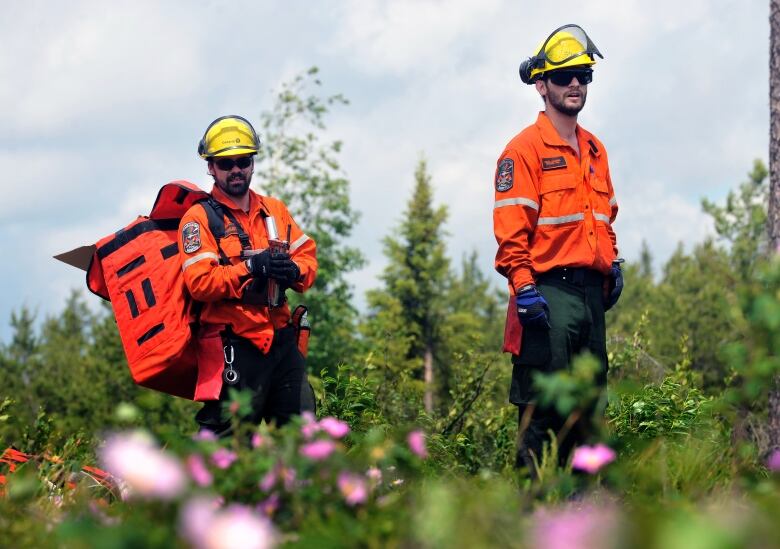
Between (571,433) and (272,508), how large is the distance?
2.88 meters

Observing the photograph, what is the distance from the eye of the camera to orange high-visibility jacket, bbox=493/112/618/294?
18.3 feet

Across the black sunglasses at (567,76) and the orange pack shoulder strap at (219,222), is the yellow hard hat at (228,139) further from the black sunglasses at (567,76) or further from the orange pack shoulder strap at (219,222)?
the black sunglasses at (567,76)

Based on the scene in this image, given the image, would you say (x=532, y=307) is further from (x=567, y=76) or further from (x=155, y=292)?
(x=155, y=292)

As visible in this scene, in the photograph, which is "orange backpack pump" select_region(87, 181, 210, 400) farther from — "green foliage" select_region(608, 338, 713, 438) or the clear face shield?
"green foliage" select_region(608, 338, 713, 438)

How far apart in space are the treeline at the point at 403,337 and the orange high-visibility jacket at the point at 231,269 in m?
0.80

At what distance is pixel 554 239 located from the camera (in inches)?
222

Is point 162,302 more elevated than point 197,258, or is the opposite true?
point 197,258

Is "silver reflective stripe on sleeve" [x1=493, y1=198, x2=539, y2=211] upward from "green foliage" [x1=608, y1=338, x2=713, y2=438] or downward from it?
upward

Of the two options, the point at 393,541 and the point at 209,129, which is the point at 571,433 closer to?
the point at 209,129

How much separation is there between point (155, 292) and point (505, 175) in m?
2.00

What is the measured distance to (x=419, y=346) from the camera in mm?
46781


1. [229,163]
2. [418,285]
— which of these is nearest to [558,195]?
[229,163]

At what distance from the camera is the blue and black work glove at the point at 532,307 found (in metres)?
5.45

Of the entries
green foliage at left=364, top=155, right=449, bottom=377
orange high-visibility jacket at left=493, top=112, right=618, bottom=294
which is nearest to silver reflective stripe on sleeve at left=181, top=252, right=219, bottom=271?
orange high-visibility jacket at left=493, top=112, right=618, bottom=294
